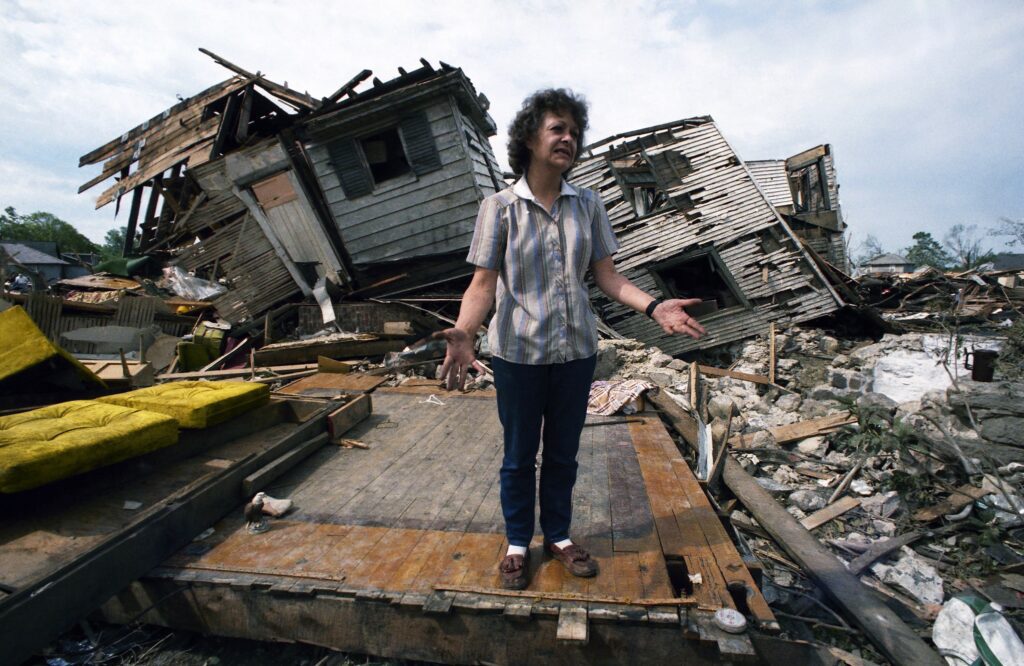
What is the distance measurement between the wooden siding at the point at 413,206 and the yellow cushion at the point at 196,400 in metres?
7.24

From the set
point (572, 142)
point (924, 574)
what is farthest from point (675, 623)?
point (924, 574)

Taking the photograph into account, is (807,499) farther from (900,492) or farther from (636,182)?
(636,182)

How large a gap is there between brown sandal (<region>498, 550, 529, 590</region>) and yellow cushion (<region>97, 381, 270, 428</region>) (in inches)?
101

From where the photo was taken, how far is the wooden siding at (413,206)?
1021 cm

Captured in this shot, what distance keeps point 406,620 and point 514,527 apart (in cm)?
63

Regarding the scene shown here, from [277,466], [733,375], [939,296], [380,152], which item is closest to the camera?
[277,466]

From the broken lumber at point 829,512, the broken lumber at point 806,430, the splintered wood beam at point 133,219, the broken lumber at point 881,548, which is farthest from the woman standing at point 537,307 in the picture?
the splintered wood beam at point 133,219

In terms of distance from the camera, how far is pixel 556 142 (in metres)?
2.05

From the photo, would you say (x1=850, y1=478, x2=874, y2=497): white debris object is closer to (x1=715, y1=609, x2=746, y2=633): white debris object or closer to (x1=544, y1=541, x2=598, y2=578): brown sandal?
(x1=715, y1=609, x2=746, y2=633): white debris object

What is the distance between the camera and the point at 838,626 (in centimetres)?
257

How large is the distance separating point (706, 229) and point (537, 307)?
11.1m

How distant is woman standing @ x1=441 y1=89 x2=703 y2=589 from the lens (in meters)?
2.04

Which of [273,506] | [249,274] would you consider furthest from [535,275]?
[249,274]

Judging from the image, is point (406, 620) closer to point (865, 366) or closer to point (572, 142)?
point (572, 142)
